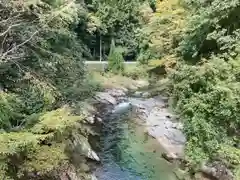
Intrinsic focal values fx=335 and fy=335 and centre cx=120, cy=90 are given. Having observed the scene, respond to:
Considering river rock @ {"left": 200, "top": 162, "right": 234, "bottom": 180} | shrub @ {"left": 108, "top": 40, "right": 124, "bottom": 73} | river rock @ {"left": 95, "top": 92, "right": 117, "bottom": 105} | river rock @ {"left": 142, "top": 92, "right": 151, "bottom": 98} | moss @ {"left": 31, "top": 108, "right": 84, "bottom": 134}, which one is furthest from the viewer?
shrub @ {"left": 108, "top": 40, "right": 124, "bottom": 73}

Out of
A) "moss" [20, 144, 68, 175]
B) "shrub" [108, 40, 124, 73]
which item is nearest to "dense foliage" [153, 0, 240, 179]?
"moss" [20, 144, 68, 175]

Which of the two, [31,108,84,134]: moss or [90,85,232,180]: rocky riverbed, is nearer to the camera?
[31,108,84,134]: moss

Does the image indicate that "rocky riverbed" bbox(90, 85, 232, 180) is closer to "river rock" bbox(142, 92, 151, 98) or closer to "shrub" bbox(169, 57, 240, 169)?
"river rock" bbox(142, 92, 151, 98)

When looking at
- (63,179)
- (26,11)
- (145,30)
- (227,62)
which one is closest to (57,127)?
(63,179)

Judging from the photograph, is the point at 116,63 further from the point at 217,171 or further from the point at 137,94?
the point at 217,171

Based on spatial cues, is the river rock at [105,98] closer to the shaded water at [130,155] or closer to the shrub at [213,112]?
the shaded water at [130,155]

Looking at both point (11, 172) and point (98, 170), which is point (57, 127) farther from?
point (98, 170)

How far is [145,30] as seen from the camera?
23219 mm

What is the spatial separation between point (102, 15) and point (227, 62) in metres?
26.1

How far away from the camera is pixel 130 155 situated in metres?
11.8

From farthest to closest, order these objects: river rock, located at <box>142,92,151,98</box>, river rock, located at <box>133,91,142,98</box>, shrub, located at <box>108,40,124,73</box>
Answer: shrub, located at <box>108,40,124,73</box>
river rock, located at <box>133,91,142,98</box>
river rock, located at <box>142,92,151,98</box>

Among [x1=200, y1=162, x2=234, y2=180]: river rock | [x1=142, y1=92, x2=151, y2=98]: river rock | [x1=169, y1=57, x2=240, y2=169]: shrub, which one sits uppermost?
[x1=169, y1=57, x2=240, y2=169]: shrub

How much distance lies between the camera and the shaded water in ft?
33.4

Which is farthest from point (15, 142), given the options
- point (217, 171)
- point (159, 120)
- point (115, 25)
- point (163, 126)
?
point (115, 25)
